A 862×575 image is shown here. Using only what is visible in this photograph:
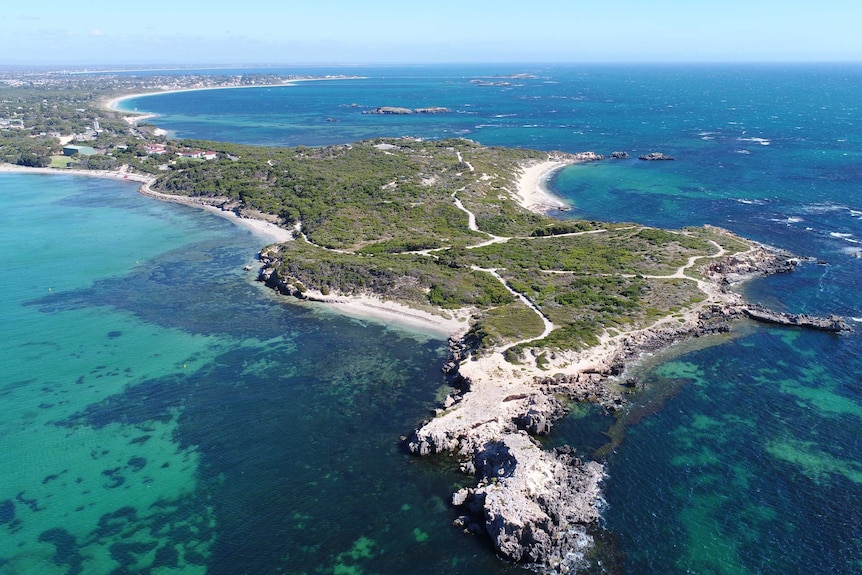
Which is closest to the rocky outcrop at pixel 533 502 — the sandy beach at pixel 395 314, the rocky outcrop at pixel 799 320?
the sandy beach at pixel 395 314

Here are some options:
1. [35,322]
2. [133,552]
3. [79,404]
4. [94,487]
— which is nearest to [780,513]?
[133,552]

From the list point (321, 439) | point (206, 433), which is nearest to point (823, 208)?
point (321, 439)

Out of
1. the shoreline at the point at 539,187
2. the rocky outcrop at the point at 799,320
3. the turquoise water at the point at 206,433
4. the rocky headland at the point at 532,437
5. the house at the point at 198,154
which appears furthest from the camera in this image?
the house at the point at 198,154

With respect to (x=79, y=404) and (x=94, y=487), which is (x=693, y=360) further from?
(x=79, y=404)

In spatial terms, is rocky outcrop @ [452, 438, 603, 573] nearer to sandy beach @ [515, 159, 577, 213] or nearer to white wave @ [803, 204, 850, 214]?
sandy beach @ [515, 159, 577, 213]

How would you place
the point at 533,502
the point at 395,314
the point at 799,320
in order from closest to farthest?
the point at 533,502, the point at 799,320, the point at 395,314

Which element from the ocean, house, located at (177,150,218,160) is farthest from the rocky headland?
house, located at (177,150,218,160)

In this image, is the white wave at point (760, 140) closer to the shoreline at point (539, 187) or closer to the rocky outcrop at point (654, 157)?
the rocky outcrop at point (654, 157)

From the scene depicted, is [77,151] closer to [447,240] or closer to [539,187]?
[447,240]
